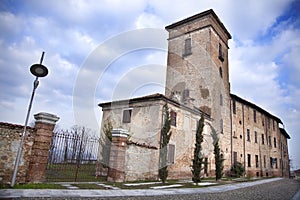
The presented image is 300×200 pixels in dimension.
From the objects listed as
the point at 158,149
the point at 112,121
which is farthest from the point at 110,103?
the point at 158,149

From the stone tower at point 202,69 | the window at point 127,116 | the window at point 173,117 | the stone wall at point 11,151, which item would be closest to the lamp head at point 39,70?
→ the stone wall at point 11,151

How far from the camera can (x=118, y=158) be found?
11273mm

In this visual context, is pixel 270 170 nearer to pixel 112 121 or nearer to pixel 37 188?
pixel 112 121

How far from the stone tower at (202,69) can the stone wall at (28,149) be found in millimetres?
15307

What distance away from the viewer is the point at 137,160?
42.6 ft

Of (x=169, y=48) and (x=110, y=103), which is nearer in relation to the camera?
(x=110, y=103)

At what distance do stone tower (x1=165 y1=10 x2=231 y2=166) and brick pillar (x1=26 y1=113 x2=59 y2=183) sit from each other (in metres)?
15.2

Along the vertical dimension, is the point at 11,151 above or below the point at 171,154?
below

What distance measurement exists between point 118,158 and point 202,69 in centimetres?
1450

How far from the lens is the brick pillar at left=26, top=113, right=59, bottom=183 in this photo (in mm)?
8008

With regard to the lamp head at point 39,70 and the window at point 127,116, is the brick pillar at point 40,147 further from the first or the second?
the window at point 127,116

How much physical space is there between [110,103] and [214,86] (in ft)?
35.3

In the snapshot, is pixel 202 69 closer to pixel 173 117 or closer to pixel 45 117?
pixel 173 117

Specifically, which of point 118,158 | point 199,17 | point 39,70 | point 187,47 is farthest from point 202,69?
point 39,70
